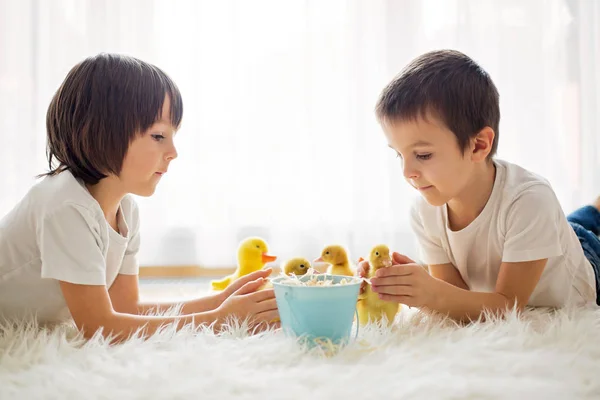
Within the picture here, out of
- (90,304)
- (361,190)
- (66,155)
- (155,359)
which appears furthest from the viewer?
(361,190)

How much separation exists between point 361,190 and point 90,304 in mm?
1249

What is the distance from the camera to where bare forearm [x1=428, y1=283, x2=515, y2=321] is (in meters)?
1.00

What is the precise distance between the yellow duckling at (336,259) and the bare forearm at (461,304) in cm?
21

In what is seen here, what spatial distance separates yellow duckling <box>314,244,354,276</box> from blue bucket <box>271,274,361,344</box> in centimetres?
31

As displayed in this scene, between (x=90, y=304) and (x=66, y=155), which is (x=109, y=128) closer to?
(x=66, y=155)

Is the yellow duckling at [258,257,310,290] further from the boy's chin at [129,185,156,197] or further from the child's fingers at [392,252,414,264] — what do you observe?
the boy's chin at [129,185,156,197]

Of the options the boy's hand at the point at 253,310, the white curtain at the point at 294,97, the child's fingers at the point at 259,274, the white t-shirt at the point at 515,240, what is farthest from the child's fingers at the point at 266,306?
the white curtain at the point at 294,97

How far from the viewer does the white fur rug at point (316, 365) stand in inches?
24.7

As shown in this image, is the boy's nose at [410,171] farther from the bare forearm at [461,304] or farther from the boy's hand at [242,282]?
the boy's hand at [242,282]

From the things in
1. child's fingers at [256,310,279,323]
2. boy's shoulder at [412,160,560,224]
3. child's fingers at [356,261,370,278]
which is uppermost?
boy's shoulder at [412,160,560,224]

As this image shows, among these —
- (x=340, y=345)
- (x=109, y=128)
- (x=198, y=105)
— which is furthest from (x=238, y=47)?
(x=340, y=345)

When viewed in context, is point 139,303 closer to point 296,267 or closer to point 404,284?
point 296,267

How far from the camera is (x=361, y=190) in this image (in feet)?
6.53

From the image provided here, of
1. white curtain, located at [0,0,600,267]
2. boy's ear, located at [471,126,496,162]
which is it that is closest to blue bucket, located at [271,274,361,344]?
boy's ear, located at [471,126,496,162]
